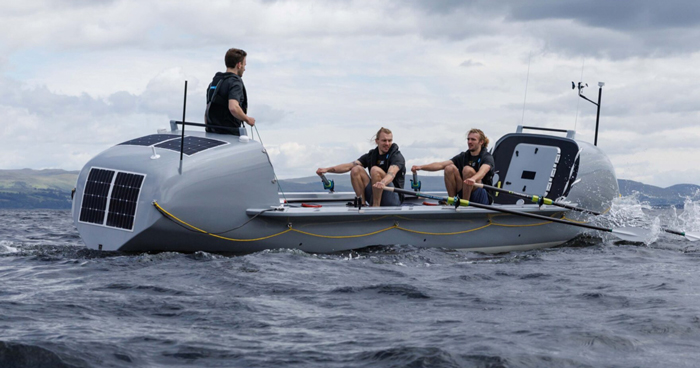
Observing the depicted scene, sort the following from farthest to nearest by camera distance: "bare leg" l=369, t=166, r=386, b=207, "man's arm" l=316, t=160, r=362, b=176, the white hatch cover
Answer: the white hatch cover
"man's arm" l=316, t=160, r=362, b=176
"bare leg" l=369, t=166, r=386, b=207

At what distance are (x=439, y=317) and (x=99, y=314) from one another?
2.56m

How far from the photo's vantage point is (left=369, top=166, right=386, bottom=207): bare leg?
33.5ft

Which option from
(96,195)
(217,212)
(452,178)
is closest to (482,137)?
(452,178)

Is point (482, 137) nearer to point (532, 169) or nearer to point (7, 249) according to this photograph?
point (532, 169)

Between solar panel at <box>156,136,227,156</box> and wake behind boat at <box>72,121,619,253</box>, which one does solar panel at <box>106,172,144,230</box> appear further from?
solar panel at <box>156,136,227,156</box>

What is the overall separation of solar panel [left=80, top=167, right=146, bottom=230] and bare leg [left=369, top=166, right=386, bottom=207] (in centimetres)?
323

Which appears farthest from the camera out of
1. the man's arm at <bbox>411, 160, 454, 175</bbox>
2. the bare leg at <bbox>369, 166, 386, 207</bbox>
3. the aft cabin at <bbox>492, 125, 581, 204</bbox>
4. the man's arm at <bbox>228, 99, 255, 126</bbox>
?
the aft cabin at <bbox>492, 125, 581, 204</bbox>

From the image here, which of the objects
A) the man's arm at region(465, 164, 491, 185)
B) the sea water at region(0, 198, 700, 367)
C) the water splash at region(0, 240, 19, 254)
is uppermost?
the man's arm at region(465, 164, 491, 185)

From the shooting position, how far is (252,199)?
348 inches

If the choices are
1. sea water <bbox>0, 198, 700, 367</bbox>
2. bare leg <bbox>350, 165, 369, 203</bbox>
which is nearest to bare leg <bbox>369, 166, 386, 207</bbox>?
bare leg <bbox>350, 165, 369, 203</bbox>

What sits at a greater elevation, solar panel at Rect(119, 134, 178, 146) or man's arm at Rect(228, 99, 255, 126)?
man's arm at Rect(228, 99, 255, 126)

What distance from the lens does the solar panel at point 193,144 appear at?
28.3ft

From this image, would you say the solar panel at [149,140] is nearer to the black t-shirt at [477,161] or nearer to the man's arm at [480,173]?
the man's arm at [480,173]

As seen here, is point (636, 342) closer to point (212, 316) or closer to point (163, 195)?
point (212, 316)
